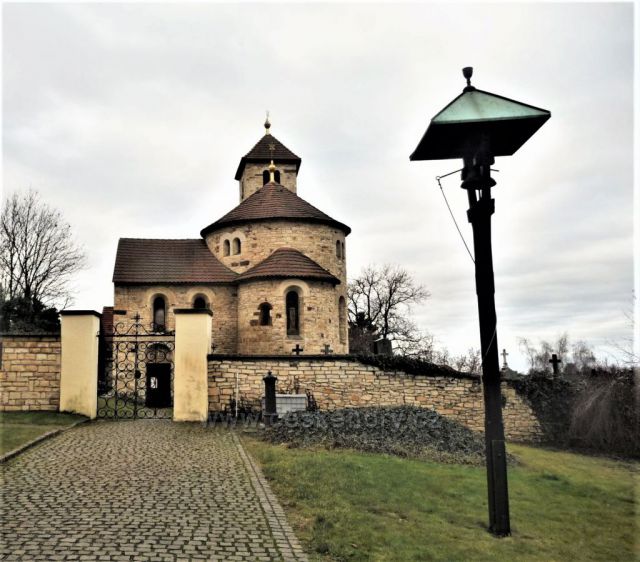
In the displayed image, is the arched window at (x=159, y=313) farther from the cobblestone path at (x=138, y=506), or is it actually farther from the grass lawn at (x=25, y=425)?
the cobblestone path at (x=138, y=506)

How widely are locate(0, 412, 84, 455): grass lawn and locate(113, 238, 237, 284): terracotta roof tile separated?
13658 millimetres

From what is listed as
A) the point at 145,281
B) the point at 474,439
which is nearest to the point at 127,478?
the point at 474,439

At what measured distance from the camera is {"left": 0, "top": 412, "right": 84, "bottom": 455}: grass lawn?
9.97 metres

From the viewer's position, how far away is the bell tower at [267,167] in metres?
36.1

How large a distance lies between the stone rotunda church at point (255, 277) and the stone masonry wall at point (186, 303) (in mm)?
49

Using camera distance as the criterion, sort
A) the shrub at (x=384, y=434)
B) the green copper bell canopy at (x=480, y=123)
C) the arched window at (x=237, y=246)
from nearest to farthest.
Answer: the green copper bell canopy at (x=480, y=123), the shrub at (x=384, y=434), the arched window at (x=237, y=246)

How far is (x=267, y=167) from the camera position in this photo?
36.2 m

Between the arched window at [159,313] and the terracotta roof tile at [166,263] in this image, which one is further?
the terracotta roof tile at [166,263]

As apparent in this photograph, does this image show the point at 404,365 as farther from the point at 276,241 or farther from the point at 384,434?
the point at 276,241

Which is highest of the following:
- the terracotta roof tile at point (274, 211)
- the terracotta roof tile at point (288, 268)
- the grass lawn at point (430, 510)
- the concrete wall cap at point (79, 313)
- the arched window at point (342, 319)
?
the terracotta roof tile at point (274, 211)

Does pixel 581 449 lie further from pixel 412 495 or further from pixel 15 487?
pixel 15 487

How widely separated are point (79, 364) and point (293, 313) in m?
Answer: 12.3

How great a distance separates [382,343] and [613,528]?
52.4 ft

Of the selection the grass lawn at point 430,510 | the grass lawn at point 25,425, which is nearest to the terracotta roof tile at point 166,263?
the grass lawn at point 25,425
